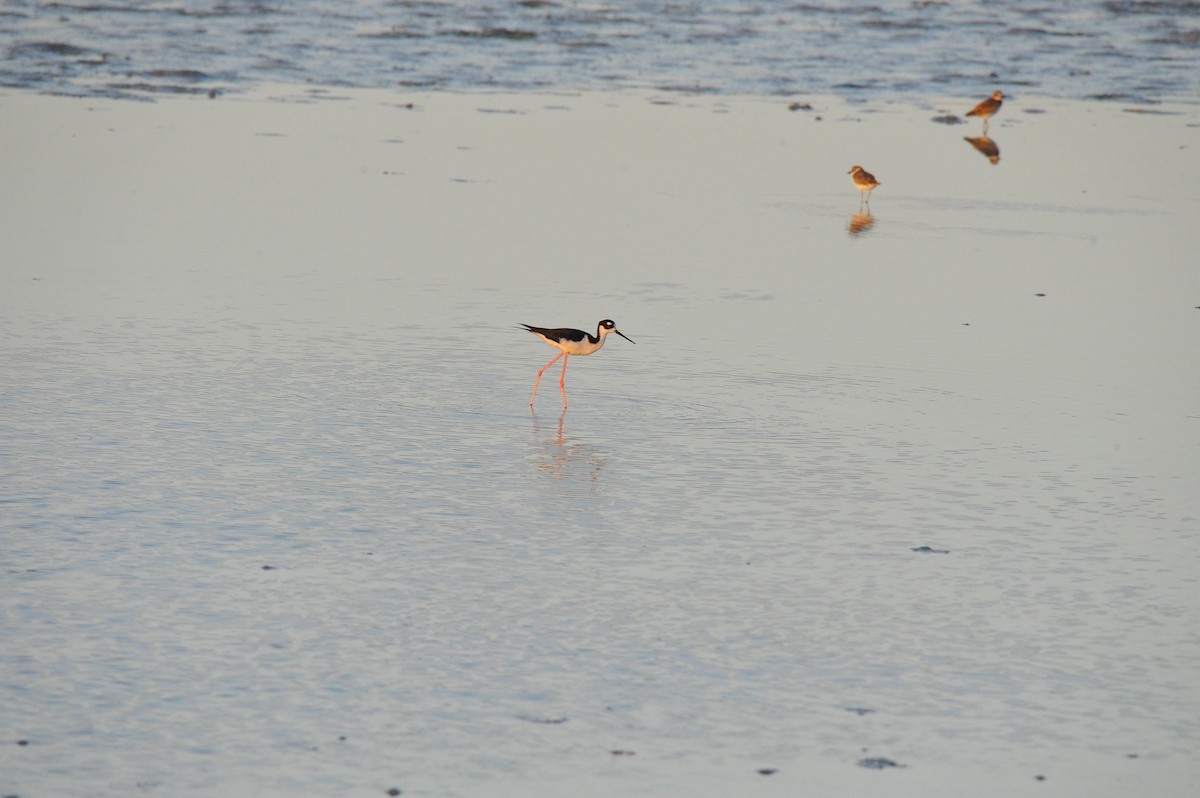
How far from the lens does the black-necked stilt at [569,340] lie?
40.8 feet

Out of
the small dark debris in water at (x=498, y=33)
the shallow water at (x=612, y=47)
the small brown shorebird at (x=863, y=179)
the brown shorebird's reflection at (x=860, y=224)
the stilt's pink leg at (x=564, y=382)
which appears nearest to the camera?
the stilt's pink leg at (x=564, y=382)

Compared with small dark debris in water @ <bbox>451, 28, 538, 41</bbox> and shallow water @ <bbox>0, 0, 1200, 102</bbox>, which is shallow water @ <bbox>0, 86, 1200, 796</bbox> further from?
small dark debris in water @ <bbox>451, 28, 538, 41</bbox>

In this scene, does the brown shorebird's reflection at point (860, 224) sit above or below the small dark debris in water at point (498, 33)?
below

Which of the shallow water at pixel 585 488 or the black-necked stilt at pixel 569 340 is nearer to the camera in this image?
the shallow water at pixel 585 488

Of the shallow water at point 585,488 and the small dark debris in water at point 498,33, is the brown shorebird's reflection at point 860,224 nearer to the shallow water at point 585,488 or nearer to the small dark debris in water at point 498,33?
the shallow water at point 585,488

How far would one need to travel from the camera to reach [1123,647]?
25.0 feet

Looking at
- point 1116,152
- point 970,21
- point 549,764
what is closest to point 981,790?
point 549,764

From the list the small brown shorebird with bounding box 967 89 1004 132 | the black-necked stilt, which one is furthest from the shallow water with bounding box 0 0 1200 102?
the black-necked stilt

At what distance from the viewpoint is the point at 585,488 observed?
9.88 metres

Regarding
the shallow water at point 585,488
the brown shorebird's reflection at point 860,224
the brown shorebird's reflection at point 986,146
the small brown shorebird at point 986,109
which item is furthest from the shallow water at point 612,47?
the brown shorebird's reflection at point 860,224

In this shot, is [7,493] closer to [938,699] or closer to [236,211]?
[938,699]

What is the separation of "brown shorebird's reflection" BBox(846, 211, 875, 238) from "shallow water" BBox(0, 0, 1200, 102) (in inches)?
410

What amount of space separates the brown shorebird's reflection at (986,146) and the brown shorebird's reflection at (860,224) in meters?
5.05

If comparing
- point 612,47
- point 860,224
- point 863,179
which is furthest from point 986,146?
point 612,47
